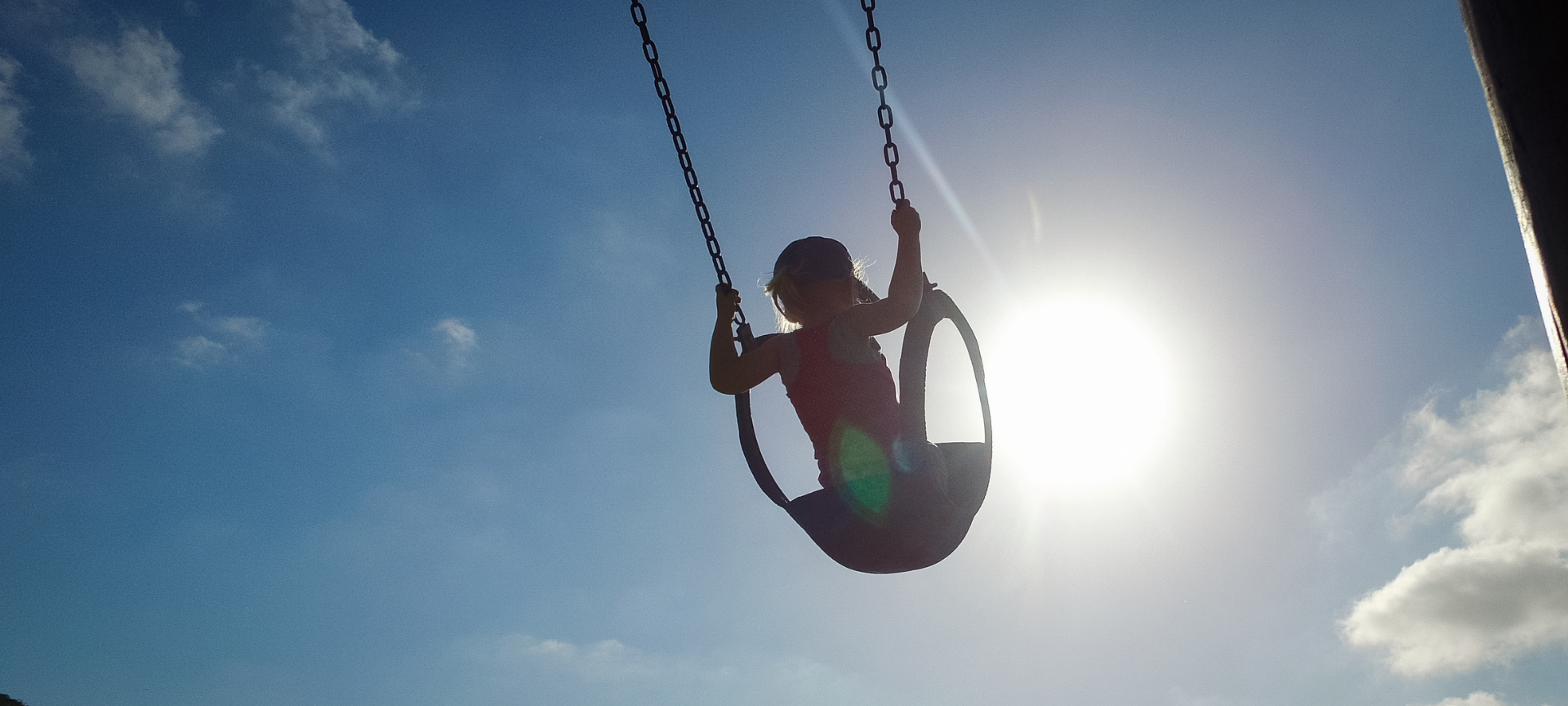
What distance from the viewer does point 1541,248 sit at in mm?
1420

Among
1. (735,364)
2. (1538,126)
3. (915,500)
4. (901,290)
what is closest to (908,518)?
(915,500)

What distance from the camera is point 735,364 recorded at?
3666 mm

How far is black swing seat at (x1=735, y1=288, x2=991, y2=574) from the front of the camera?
3.06 m

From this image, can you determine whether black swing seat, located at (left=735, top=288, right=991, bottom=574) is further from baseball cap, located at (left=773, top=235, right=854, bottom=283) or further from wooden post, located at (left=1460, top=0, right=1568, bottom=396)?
wooden post, located at (left=1460, top=0, right=1568, bottom=396)

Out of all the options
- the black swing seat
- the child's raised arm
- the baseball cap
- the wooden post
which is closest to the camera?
the wooden post

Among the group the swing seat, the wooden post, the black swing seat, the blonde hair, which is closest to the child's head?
the blonde hair

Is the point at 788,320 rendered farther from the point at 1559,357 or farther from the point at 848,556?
the point at 1559,357

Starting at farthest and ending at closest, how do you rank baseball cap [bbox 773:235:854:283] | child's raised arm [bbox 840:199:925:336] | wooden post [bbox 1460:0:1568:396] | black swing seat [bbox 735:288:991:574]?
baseball cap [bbox 773:235:854:283]
child's raised arm [bbox 840:199:925:336]
black swing seat [bbox 735:288:991:574]
wooden post [bbox 1460:0:1568:396]

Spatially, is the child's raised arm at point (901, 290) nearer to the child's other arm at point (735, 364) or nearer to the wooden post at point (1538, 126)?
the child's other arm at point (735, 364)

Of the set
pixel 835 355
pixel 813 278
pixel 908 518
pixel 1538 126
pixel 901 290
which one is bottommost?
pixel 1538 126

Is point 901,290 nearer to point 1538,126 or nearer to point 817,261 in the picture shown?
point 817,261

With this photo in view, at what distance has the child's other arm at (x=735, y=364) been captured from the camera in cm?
364

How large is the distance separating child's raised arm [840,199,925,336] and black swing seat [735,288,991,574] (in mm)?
68

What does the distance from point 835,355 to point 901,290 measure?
0.37 meters
